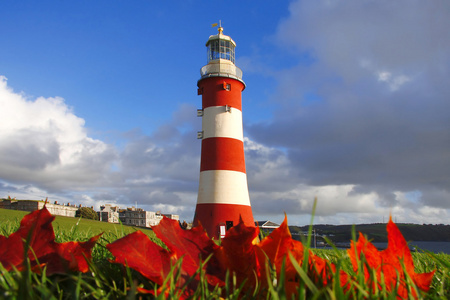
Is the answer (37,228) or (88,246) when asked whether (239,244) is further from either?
(37,228)

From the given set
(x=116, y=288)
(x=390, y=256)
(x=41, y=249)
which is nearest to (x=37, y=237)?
(x=41, y=249)

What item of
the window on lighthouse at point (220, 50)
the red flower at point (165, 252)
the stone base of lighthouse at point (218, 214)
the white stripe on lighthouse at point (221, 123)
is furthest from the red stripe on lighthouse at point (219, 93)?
the red flower at point (165, 252)

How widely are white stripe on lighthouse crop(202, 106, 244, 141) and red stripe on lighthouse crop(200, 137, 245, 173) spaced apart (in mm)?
338

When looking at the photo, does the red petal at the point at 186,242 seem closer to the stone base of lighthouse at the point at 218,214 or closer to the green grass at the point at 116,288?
the green grass at the point at 116,288

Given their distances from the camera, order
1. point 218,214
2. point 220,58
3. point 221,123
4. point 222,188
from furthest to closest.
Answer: point 220,58 → point 221,123 → point 222,188 → point 218,214

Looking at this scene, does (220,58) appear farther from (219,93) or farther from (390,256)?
(390,256)

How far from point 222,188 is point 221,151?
72.4 inches

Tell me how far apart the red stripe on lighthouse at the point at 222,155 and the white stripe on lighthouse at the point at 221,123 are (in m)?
0.34

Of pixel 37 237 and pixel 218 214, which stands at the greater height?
pixel 218 214

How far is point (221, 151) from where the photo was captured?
1659cm

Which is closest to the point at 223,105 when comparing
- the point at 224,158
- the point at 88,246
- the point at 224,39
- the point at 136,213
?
the point at 224,158

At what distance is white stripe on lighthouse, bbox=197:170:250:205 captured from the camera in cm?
1605

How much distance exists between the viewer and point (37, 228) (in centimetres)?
86

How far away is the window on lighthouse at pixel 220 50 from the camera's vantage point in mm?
20031
